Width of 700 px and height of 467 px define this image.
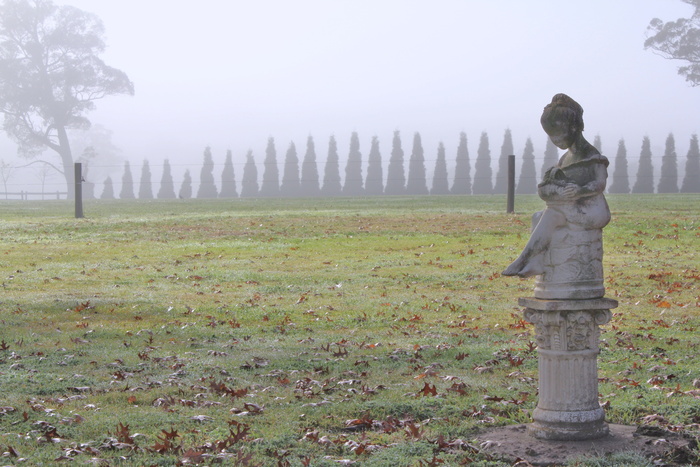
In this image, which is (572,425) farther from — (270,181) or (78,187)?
(270,181)

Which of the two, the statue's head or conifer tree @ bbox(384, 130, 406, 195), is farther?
conifer tree @ bbox(384, 130, 406, 195)

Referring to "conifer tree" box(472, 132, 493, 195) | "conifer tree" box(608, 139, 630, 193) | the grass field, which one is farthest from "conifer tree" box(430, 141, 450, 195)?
the grass field

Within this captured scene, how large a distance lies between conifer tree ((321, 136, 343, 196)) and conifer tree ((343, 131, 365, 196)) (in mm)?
679

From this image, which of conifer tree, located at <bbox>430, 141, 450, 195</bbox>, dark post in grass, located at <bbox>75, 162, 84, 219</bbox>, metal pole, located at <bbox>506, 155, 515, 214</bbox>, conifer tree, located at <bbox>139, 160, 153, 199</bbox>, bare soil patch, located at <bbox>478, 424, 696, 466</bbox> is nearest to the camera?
bare soil patch, located at <bbox>478, 424, 696, 466</bbox>

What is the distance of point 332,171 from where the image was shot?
69.0 meters

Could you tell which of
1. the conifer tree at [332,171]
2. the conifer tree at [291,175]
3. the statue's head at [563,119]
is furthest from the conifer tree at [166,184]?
the statue's head at [563,119]

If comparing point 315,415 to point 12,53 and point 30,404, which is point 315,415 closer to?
point 30,404

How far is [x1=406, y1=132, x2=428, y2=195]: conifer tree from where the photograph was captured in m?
65.9

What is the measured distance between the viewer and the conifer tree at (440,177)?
6531 centimetres

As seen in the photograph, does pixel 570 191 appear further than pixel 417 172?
No

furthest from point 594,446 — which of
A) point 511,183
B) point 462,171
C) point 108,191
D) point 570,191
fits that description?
point 108,191

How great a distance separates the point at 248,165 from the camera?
70062mm

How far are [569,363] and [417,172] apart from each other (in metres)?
61.4

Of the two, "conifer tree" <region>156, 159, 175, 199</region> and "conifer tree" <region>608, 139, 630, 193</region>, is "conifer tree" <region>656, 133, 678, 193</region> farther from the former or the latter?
"conifer tree" <region>156, 159, 175, 199</region>
